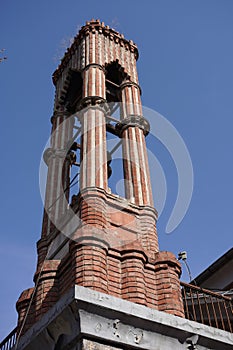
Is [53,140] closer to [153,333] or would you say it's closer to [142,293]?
[142,293]

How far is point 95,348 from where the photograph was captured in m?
6.07

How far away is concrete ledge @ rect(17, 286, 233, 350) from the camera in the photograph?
6.16 m

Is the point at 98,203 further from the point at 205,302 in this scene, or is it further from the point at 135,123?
the point at 135,123

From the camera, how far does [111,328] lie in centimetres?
632

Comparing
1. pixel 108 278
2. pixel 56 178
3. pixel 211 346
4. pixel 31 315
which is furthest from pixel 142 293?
pixel 56 178

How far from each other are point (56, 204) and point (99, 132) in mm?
1939

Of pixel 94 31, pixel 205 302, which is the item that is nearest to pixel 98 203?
pixel 205 302

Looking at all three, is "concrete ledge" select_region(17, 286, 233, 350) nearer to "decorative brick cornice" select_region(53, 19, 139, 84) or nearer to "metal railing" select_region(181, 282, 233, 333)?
"metal railing" select_region(181, 282, 233, 333)

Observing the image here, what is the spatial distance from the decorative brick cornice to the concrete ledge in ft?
31.4

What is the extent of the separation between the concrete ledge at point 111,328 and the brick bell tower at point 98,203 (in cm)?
33

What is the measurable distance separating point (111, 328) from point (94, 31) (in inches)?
398

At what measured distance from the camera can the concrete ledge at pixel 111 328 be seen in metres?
6.16

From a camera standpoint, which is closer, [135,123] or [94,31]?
[135,123]

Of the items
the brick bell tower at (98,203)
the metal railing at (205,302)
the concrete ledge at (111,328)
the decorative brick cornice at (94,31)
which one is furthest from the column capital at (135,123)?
the concrete ledge at (111,328)
